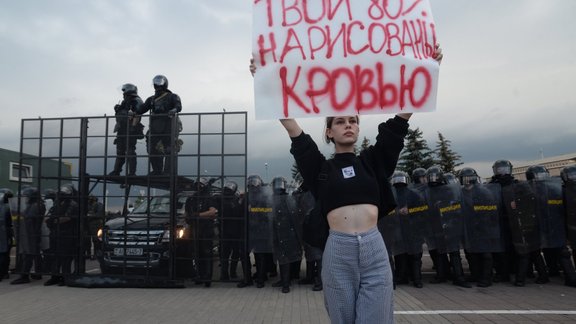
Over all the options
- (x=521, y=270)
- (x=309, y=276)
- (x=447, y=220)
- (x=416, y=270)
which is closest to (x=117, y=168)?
(x=309, y=276)

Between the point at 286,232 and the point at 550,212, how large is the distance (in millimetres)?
5121

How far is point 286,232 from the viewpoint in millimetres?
8148

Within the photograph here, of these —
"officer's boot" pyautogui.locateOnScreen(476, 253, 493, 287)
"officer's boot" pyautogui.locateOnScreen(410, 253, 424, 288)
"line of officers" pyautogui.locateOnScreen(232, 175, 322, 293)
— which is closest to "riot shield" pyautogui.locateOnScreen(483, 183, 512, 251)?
"officer's boot" pyautogui.locateOnScreen(476, 253, 493, 287)

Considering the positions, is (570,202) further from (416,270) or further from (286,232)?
(286,232)

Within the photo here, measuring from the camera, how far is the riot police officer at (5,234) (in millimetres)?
9477

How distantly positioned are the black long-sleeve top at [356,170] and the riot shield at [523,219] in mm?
6250

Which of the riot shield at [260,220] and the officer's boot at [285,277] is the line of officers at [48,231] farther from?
the officer's boot at [285,277]

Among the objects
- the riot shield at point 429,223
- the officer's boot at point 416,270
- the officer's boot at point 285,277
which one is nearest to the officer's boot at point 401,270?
the officer's boot at point 416,270

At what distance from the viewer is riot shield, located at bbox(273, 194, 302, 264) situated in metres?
8.03

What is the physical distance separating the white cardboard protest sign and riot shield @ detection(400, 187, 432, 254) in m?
5.61

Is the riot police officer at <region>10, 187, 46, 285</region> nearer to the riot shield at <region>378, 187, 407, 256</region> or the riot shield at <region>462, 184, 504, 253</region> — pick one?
the riot shield at <region>378, 187, 407, 256</region>

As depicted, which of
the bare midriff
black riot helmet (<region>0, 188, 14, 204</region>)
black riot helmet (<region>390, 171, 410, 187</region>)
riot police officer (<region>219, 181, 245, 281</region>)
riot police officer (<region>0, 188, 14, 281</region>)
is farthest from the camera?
black riot helmet (<region>0, 188, 14, 204</region>)

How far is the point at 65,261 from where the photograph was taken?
8711mm

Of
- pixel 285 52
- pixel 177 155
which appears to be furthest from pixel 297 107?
pixel 177 155
